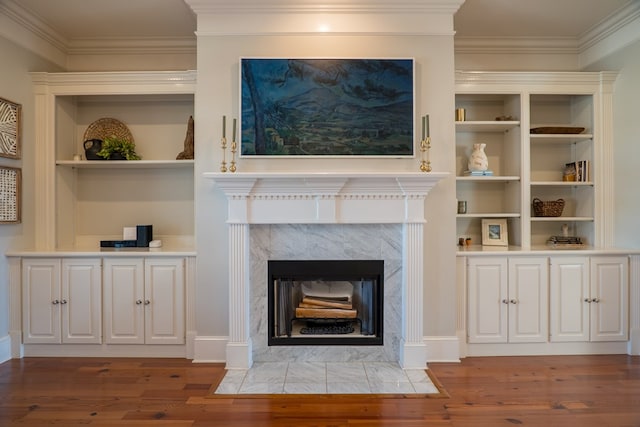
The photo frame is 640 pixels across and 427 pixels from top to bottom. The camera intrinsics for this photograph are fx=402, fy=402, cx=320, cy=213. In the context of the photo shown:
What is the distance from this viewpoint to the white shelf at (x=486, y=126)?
351 cm

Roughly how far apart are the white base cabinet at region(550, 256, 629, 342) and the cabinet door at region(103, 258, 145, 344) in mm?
3339

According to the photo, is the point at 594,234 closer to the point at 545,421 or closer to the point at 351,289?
the point at 545,421

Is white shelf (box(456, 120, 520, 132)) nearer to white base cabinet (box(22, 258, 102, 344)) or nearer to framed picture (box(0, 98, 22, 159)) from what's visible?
white base cabinet (box(22, 258, 102, 344))

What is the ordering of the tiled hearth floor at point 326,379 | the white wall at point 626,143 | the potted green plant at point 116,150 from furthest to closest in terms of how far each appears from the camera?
the potted green plant at point 116,150 < the white wall at point 626,143 < the tiled hearth floor at point 326,379

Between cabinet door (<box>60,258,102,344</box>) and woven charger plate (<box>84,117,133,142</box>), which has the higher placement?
woven charger plate (<box>84,117,133,142</box>)

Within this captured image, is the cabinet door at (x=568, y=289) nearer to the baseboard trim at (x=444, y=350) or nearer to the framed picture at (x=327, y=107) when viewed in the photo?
the baseboard trim at (x=444, y=350)

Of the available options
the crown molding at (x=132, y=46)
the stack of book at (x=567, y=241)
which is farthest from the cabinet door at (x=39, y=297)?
the stack of book at (x=567, y=241)

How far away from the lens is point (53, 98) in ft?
11.4

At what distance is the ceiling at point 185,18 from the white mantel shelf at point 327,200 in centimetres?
143

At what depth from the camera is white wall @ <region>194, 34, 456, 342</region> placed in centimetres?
314

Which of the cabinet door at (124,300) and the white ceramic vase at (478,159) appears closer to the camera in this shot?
the cabinet door at (124,300)

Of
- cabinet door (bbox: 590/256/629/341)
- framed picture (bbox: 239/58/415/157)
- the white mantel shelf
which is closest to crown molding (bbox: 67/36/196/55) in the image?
framed picture (bbox: 239/58/415/157)

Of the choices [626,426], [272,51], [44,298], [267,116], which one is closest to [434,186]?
[267,116]

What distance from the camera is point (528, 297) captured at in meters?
3.26
